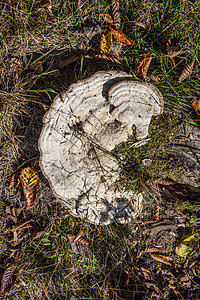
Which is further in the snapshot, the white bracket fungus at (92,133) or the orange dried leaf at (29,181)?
the orange dried leaf at (29,181)

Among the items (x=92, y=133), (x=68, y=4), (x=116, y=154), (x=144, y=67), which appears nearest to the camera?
(x=92, y=133)

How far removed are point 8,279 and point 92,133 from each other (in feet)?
9.01

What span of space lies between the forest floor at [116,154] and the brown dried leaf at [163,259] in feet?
0.11

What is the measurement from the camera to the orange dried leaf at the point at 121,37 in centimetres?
277

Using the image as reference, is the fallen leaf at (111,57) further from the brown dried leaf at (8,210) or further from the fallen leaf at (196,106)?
the brown dried leaf at (8,210)

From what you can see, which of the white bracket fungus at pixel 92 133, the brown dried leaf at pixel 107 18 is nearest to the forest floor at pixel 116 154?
the brown dried leaf at pixel 107 18

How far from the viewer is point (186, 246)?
318 cm

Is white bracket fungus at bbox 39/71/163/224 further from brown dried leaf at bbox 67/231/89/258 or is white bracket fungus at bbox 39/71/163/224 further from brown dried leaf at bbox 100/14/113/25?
brown dried leaf at bbox 100/14/113/25

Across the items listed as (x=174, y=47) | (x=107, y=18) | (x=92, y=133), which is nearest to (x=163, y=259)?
(x=92, y=133)

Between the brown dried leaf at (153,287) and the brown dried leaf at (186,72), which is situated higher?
the brown dried leaf at (186,72)

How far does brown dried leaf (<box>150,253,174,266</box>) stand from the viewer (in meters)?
3.22

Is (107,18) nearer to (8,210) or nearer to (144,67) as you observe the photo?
(144,67)

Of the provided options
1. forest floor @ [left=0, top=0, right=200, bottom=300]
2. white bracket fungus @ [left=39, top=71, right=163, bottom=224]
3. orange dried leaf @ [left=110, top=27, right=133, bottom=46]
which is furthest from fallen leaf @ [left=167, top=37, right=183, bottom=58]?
white bracket fungus @ [left=39, top=71, right=163, bottom=224]

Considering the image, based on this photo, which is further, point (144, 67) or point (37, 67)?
point (37, 67)
